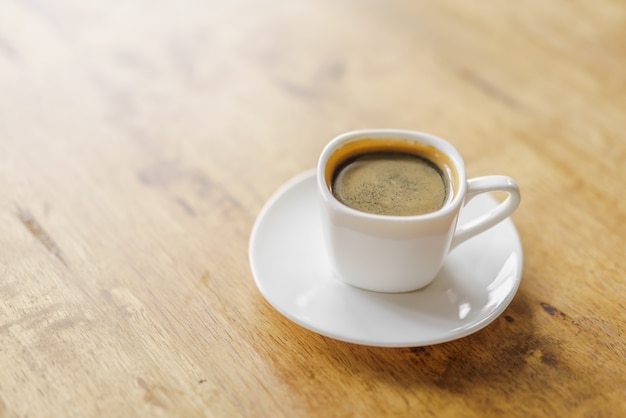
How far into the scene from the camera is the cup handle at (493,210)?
33.7 inches

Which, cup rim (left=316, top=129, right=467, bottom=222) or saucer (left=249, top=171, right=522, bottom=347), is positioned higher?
cup rim (left=316, top=129, right=467, bottom=222)

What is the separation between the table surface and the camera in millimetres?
816

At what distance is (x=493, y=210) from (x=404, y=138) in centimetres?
15

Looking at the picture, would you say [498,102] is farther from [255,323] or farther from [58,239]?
[58,239]

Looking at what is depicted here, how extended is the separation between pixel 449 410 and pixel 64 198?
0.65m

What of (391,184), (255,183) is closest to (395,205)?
(391,184)

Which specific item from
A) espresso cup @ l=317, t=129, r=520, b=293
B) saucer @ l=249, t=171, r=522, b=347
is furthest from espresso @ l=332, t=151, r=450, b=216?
saucer @ l=249, t=171, r=522, b=347

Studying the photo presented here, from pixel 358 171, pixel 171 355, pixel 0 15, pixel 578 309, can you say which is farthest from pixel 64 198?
pixel 578 309

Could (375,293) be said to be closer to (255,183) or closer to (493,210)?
(493,210)

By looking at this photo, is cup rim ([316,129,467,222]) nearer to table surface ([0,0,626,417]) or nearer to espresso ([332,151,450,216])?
espresso ([332,151,450,216])

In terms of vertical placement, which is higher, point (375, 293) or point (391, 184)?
point (391, 184)

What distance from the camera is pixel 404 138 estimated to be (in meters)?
0.94

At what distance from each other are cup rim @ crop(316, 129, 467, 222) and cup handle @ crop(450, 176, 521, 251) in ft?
0.07

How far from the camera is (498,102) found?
1.25 meters
